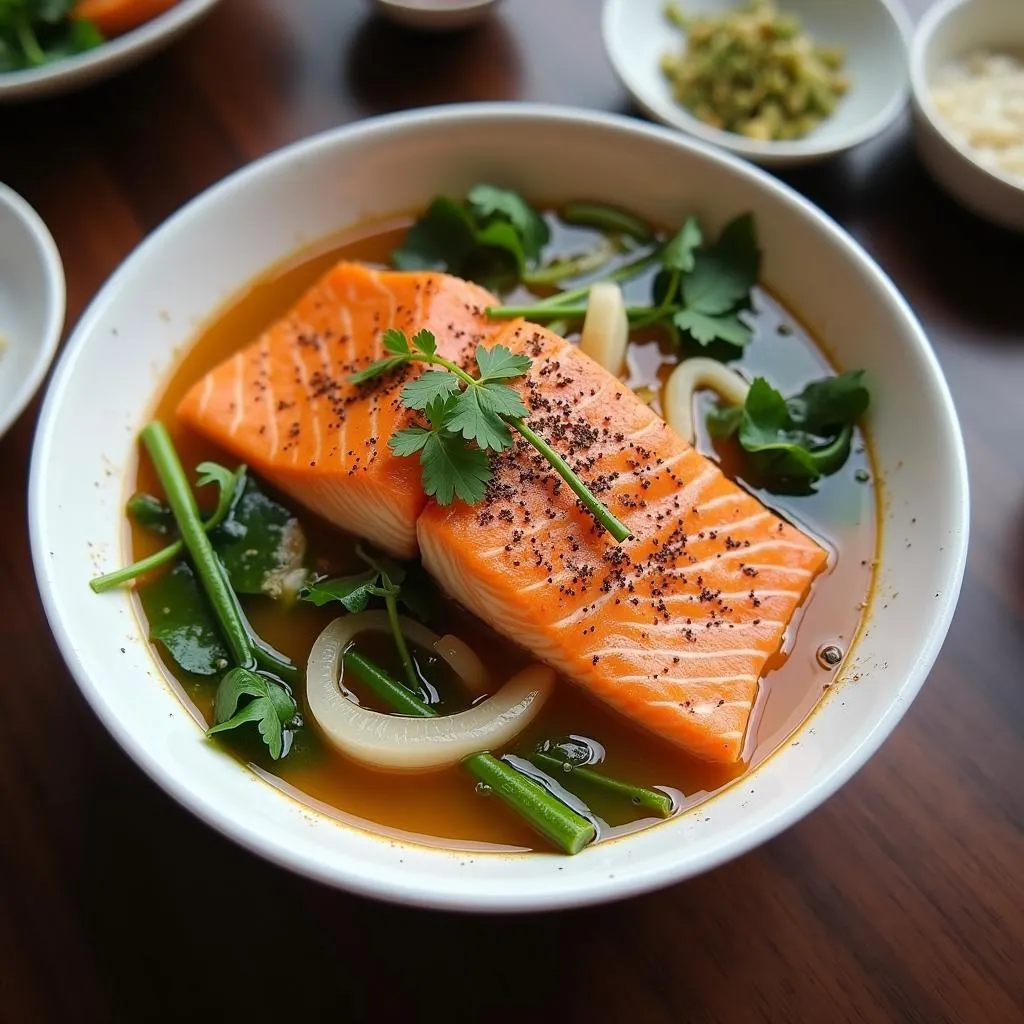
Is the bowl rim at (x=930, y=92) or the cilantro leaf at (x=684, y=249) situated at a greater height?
the cilantro leaf at (x=684, y=249)


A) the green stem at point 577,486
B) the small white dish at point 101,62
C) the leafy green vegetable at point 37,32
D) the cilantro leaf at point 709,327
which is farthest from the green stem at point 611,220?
the leafy green vegetable at point 37,32

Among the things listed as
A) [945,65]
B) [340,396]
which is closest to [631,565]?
[340,396]

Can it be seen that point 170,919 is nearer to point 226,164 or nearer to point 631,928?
point 631,928

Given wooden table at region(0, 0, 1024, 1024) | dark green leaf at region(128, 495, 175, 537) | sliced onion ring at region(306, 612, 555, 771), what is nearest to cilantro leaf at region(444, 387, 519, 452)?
sliced onion ring at region(306, 612, 555, 771)

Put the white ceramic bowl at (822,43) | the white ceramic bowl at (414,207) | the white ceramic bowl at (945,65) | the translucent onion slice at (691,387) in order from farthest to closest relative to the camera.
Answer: the white ceramic bowl at (822,43)
the white ceramic bowl at (945,65)
the translucent onion slice at (691,387)
the white ceramic bowl at (414,207)

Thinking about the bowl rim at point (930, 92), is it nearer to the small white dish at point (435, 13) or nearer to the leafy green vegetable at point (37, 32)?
the small white dish at point (435, 13)
